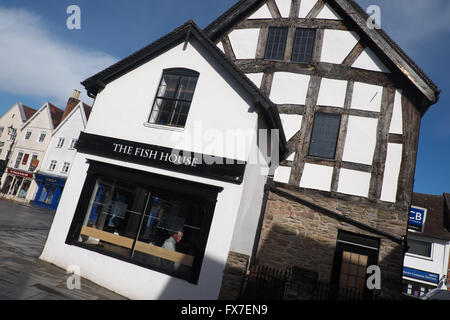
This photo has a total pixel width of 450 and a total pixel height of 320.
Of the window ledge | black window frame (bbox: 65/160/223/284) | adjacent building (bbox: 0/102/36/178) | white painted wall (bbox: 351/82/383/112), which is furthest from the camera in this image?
adjacent building (bbox: 0/102/36/178)

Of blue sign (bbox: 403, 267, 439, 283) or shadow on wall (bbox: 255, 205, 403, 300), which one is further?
blue sign (bbox: 403, 267, 439, 283)

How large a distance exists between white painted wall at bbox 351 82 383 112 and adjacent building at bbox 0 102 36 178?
3801 cm

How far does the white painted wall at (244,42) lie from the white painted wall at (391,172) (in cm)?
621

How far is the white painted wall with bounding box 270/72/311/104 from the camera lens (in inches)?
404

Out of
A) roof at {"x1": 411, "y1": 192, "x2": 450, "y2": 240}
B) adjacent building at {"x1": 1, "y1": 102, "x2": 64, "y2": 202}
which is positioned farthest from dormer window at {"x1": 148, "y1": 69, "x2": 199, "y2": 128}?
adjacent building at {"x1": 1, "y1": 102, "x2": 64, "y2": 202}

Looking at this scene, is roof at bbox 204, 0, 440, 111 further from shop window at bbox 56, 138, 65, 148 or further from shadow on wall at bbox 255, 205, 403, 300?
shop window at bbox 56, 138, 65, 148

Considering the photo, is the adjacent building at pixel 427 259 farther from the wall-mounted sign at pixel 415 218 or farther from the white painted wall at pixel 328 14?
the white painted wall at pixel 328 14

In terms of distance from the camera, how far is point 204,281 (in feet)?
21.0

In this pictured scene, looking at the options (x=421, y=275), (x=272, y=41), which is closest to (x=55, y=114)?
(x=272, y=41)
